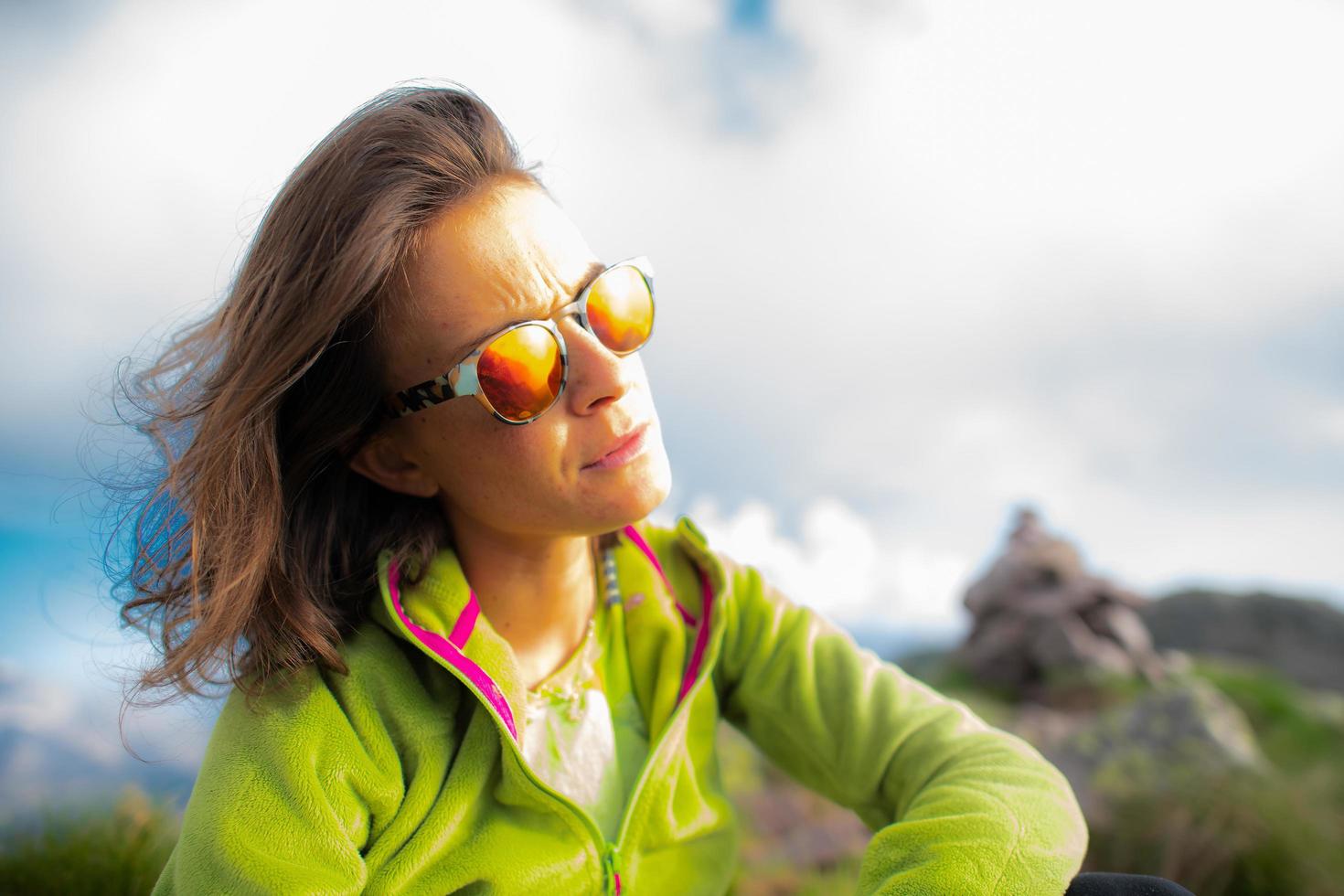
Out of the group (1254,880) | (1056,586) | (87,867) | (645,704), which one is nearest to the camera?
(645,704)

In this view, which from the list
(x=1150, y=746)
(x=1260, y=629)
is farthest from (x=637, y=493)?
(x=1260, y=629)

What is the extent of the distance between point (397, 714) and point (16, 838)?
2.11m

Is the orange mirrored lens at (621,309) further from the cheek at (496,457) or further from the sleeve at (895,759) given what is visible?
the sleeve at (895,759)

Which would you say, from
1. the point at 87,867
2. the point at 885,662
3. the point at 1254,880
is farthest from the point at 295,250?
the point at 1254,880

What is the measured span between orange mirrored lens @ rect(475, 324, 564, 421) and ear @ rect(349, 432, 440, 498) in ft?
1.22

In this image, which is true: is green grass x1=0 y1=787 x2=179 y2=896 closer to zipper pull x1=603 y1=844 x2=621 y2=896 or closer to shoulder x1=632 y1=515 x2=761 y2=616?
zipper pull x1=603 y1=844 x2=621 y2=896

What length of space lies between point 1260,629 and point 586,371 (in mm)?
9811

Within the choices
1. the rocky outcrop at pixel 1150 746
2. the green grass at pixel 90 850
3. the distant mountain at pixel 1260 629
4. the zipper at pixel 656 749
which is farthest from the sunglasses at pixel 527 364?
the distant mountain at pixel 1260 629

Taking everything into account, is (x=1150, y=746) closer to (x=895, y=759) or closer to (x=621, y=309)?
(x=895, y=759)

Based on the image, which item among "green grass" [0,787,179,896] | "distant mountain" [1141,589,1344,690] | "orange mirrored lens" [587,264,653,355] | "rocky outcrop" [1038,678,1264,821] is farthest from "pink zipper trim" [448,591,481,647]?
"distant mountain" [1141,589,1344,690]

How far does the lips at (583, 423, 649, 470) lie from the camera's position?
195 centimetres

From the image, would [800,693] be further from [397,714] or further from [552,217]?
[552,217]

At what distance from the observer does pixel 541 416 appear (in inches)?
75.4

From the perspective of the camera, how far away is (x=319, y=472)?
2162mm
